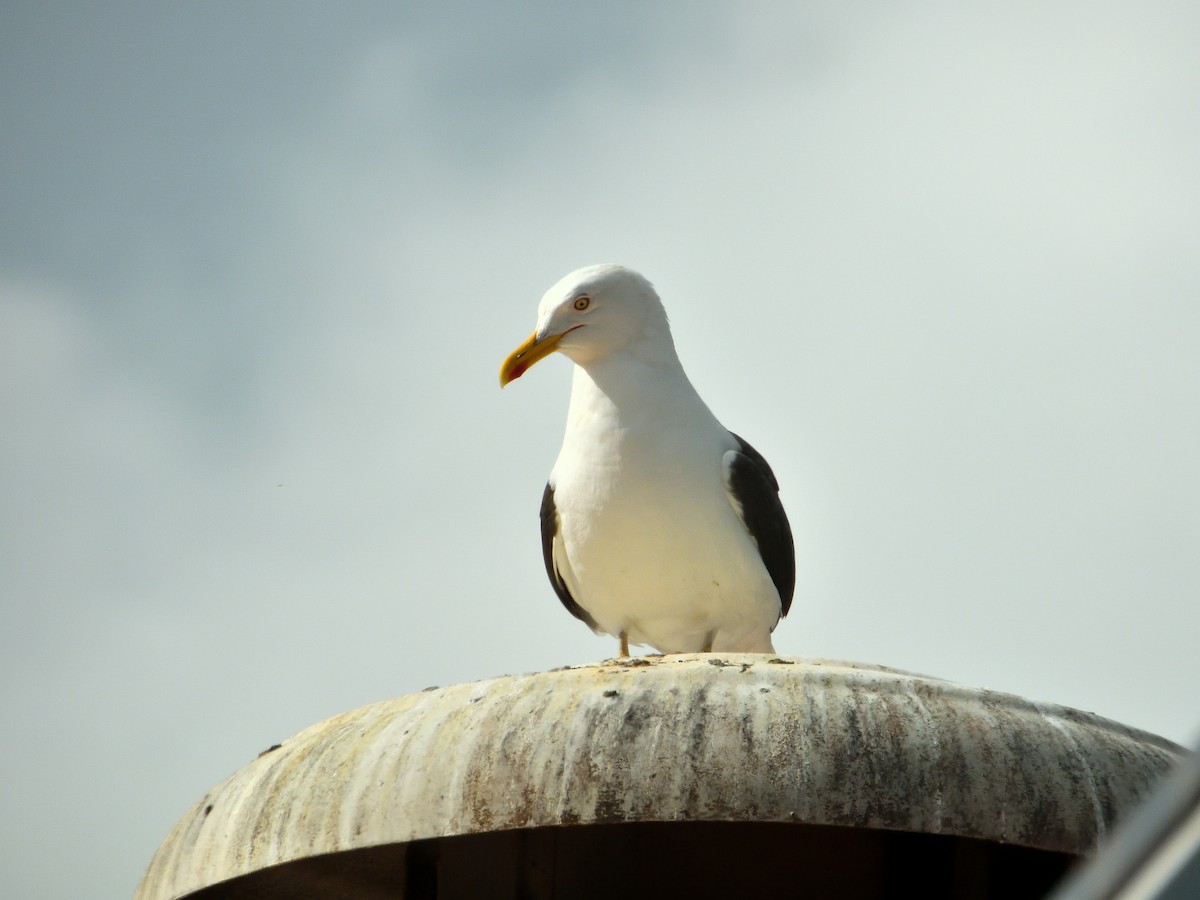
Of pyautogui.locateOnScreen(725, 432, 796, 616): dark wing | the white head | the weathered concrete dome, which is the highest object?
the white head

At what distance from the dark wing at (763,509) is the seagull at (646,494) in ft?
0.03

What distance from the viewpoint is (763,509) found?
8992 millimetres

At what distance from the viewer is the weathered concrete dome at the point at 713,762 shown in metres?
4.96

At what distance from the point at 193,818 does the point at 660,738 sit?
231 cm

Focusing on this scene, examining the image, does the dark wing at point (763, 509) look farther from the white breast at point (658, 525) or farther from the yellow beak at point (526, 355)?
the yellow beak at point (526, 355)

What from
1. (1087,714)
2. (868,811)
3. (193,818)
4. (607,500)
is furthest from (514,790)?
(607,500)

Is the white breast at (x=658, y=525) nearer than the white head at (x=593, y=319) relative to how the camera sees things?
Yes

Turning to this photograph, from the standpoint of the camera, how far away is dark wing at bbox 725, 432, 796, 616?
888cm

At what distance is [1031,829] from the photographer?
5047 millimetres

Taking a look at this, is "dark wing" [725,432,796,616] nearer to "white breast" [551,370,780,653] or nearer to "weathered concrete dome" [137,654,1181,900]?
"white breast" [551,370,780,653]

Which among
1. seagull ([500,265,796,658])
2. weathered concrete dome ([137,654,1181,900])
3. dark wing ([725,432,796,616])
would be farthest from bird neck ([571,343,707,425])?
weathered concrete dome ([137,654,1181,900])

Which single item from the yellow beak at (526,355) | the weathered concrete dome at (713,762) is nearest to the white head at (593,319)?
the yellow beak at (526,355)

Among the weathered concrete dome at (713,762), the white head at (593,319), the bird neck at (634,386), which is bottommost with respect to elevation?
the weathered concrete dome at (713,762)

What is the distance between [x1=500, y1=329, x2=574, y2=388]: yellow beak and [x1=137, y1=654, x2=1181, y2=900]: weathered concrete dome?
10.9ft
